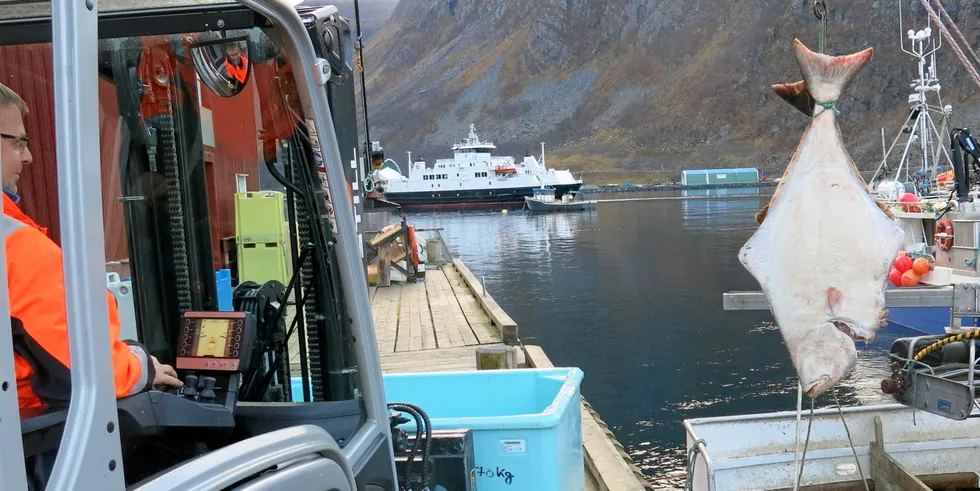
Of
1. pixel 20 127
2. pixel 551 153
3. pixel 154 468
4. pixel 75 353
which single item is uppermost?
pixel 551 153

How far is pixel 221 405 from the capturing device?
1.79 meters

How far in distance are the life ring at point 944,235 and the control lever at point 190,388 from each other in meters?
14.9

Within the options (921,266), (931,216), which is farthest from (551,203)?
(921,266)

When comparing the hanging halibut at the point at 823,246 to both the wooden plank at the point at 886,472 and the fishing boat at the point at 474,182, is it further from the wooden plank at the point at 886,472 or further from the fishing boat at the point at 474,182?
the fishing boat at the point at 474,182

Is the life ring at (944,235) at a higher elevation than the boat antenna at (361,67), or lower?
lower

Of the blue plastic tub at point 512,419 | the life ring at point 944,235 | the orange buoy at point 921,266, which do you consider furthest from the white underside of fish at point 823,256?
the life ring at point 944,235

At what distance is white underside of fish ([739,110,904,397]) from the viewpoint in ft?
10.1

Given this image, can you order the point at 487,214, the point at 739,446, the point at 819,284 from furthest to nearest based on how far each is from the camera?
1. the point at 487,214
2. the point at 739,446
3. the point at 819,284

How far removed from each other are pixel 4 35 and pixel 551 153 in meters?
111

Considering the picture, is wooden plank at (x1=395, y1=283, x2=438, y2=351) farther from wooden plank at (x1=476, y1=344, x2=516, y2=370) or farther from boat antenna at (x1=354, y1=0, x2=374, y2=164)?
boat antenna at (x1=354, y1=0, x2=374, y2=164)

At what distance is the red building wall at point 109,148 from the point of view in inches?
69.2

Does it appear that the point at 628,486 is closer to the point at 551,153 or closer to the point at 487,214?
the point at 487,214

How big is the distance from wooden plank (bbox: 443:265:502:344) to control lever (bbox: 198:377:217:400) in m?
6.23

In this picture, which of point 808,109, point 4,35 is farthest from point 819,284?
point 4,35
